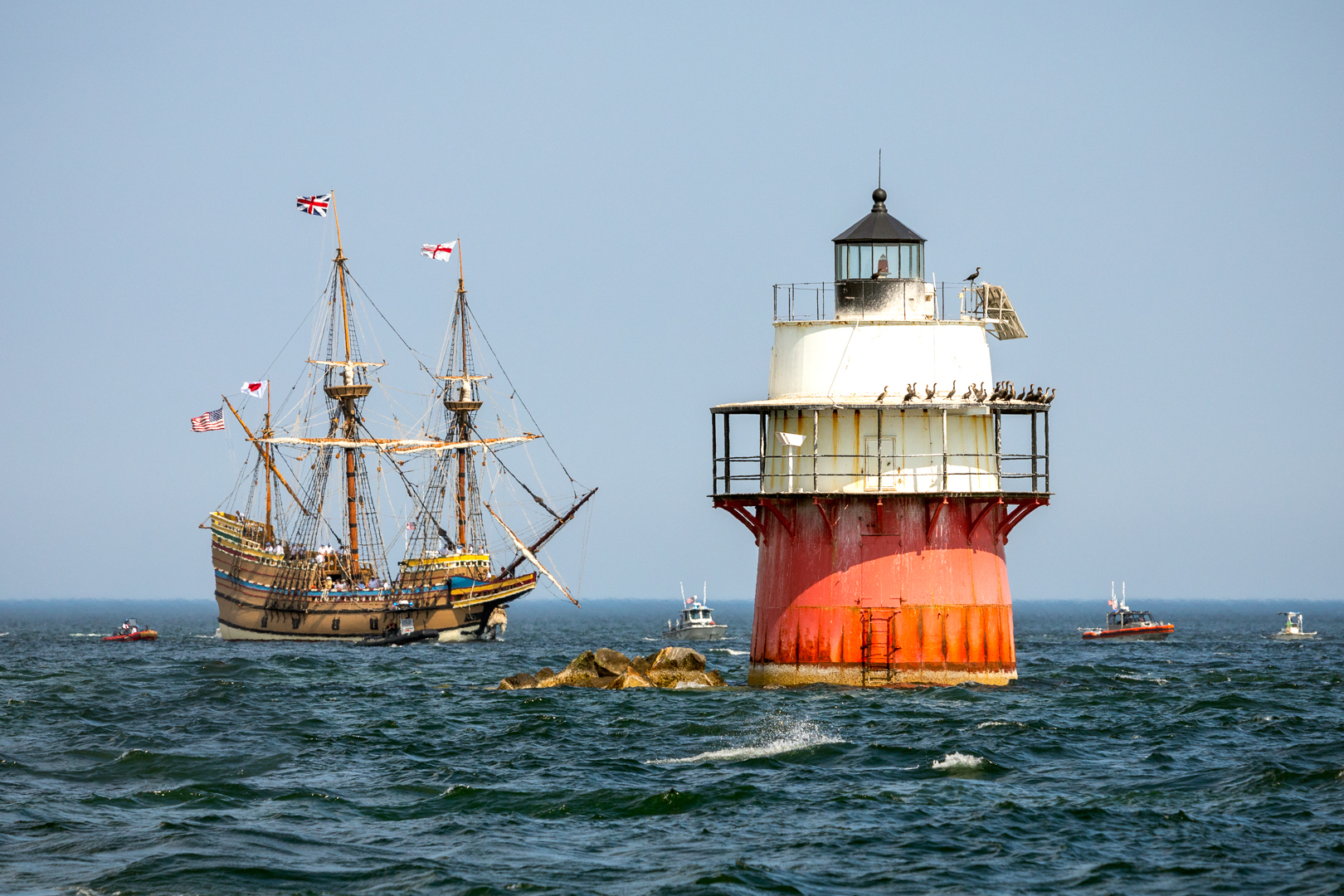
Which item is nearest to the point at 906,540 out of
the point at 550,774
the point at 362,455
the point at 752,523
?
the point at 752,523

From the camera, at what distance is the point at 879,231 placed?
31.8 metres

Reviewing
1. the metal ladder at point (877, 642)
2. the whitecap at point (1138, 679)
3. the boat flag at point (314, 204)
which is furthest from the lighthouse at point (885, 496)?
the boat flag at point (314, 204)

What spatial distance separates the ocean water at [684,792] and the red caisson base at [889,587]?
60 centimetres

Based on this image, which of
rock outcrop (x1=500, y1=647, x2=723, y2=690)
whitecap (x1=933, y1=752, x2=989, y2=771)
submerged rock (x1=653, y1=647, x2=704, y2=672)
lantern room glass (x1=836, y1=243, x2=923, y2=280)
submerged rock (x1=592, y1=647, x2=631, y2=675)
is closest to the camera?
whitecap (x1=933, y1=752, x2=989, y2=771)

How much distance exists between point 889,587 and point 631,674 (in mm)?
8957

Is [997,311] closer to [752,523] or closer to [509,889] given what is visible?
[752,523]

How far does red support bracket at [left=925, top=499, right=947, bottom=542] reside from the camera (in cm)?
2944

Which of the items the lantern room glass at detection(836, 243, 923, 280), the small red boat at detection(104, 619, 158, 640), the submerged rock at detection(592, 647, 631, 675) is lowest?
the small red boat at detection(104, 619, 158, 640)

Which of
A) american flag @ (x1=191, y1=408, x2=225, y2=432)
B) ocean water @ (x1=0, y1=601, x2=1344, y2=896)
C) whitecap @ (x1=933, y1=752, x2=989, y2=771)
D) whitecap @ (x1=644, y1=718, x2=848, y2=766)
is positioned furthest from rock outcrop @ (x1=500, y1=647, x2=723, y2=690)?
american flag @ (x1=191, y1=408, x2=225, y2=432)

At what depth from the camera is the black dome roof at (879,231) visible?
31.6 m

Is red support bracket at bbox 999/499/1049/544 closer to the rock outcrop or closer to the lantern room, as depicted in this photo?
the lantern room

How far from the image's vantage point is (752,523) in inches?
1231

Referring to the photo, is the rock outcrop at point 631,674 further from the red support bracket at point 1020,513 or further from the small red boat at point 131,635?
the small red boat at point 131,635

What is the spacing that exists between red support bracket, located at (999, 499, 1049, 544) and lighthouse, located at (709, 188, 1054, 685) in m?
0.02
